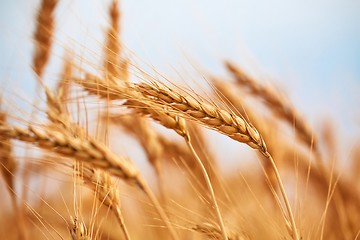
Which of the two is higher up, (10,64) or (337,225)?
(10,64)

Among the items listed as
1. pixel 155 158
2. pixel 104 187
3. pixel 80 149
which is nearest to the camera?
pixel 80 149

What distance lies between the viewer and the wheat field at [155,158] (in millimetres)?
743

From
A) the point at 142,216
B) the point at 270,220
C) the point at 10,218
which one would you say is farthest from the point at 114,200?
the point at 10,218

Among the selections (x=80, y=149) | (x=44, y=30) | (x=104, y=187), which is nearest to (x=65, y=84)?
(x=44, y=30)

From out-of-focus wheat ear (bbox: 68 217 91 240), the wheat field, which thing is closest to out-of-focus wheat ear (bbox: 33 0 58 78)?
the wheat field

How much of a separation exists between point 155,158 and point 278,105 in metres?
0.31

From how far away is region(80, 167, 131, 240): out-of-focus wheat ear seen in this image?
32.7 inches

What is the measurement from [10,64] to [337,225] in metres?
0.82

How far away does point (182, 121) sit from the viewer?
0.82 metres

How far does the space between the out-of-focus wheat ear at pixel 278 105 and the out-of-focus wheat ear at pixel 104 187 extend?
0.49 meters

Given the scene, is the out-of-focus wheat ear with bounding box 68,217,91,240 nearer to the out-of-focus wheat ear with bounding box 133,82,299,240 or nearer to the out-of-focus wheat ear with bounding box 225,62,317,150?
the out-of-focus wheat ear with bounding box 133,82,299,240

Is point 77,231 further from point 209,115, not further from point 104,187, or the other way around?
point 209,115

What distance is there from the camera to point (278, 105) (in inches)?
47.8

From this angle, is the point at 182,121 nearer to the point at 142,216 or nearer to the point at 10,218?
the point at 142,216
